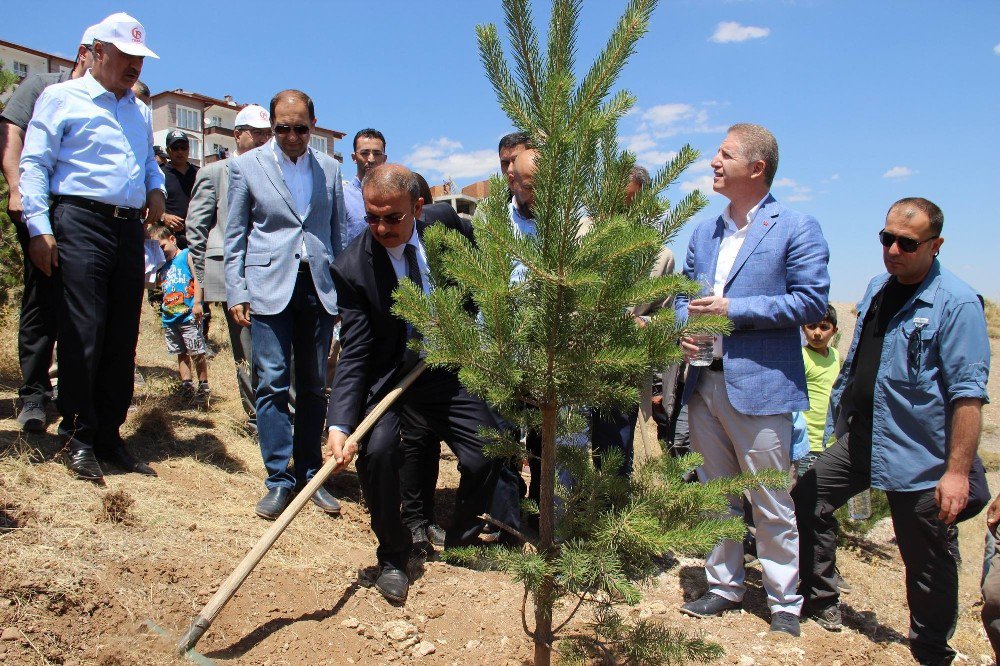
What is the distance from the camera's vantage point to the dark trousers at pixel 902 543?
10.3 feet

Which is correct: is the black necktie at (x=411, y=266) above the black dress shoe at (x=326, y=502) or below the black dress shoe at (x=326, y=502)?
above

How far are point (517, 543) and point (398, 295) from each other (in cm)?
203

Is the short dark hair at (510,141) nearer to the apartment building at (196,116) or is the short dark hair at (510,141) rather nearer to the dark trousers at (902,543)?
the dark trousers at (902,543)

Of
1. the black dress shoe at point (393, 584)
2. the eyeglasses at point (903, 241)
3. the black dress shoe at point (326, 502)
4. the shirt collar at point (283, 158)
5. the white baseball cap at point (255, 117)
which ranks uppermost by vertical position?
the white baseball cap at point (255, 117)

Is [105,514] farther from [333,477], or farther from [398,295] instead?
[398,295]

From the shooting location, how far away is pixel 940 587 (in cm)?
315

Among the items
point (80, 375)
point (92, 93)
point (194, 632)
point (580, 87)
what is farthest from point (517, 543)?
point (92, 93)

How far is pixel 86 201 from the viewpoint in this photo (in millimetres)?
3535

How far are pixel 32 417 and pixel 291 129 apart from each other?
2054mm

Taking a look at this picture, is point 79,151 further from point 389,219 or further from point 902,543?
point 902,543

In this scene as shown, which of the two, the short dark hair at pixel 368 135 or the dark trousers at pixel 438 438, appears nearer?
the dark trousers at pixel 438 438

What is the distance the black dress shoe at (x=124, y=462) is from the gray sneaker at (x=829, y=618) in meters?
3.48

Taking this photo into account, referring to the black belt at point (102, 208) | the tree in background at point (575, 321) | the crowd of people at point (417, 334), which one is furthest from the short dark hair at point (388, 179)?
the black belt at point (102, 208)

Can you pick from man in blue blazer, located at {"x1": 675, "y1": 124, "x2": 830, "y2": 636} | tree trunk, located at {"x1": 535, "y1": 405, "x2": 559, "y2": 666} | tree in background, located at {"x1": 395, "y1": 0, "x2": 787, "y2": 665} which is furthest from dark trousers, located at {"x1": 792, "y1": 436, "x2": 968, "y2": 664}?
tree trunk, located at {"x1": 535, "y1": 405, "x2": 559, "y2": 666}
